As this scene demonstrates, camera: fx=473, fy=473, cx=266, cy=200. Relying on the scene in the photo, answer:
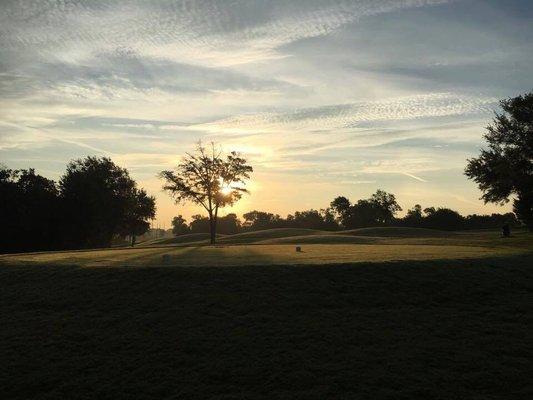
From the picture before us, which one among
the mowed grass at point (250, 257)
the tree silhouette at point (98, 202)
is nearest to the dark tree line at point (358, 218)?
the tree silhouette at point (98, 202)

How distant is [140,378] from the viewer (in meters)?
11.8

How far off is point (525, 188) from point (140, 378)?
47.9 m

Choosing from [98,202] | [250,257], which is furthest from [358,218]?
[250,257]

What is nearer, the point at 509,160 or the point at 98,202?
the point at 509,160

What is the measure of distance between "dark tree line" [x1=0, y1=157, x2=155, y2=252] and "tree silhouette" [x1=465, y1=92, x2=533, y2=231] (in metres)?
49.3

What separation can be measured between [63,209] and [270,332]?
59323mm

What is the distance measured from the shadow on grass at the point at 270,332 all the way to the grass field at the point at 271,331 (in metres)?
0.05

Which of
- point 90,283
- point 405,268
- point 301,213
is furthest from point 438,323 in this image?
point 301,213

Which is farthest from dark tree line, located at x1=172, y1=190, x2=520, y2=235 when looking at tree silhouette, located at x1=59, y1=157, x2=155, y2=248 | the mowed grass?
the mowed grass

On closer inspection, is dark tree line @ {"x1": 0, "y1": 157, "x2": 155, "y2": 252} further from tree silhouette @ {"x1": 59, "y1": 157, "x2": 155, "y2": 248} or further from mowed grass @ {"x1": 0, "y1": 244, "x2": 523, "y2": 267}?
mowed grass @ {"x1": 0, "y1": 244, "x2": 523, "y2": 267}

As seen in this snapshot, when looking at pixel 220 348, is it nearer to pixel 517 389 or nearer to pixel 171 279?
pixel 171 279

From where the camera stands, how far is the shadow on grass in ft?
37.3

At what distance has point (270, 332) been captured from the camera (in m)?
13.9

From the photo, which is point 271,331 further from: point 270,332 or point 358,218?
point 358,218
